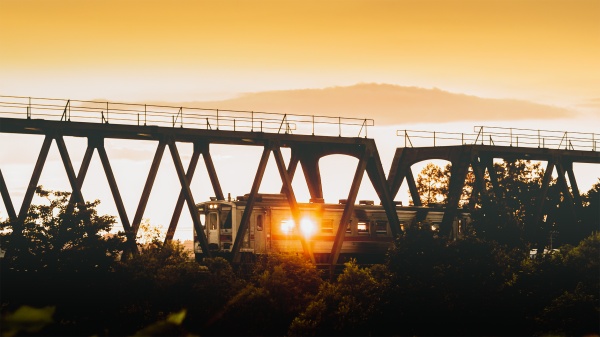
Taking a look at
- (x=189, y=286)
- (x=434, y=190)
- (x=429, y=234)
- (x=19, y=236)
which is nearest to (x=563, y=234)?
(x=434, y=190)

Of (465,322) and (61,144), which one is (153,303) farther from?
(465,322)

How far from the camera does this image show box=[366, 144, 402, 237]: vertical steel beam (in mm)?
51156

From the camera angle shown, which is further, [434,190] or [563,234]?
[434,190]

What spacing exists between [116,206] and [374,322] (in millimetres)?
14969

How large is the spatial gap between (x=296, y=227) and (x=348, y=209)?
3.51 metres

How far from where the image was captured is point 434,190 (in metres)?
90.2

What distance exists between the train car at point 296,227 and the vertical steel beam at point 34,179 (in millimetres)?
10029

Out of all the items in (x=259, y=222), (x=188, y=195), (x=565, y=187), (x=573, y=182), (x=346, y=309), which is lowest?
(x=346, y=309)

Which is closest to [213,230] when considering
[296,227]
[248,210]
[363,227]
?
[248,210]

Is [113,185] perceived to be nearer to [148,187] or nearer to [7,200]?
[148,187]

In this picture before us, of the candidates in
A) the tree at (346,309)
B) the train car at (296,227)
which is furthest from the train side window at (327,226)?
the tree at (346,309)

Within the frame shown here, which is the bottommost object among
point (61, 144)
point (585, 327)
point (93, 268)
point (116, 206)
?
point (585, 327)

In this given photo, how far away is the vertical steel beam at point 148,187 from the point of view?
141 ft

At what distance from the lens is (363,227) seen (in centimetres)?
5162
